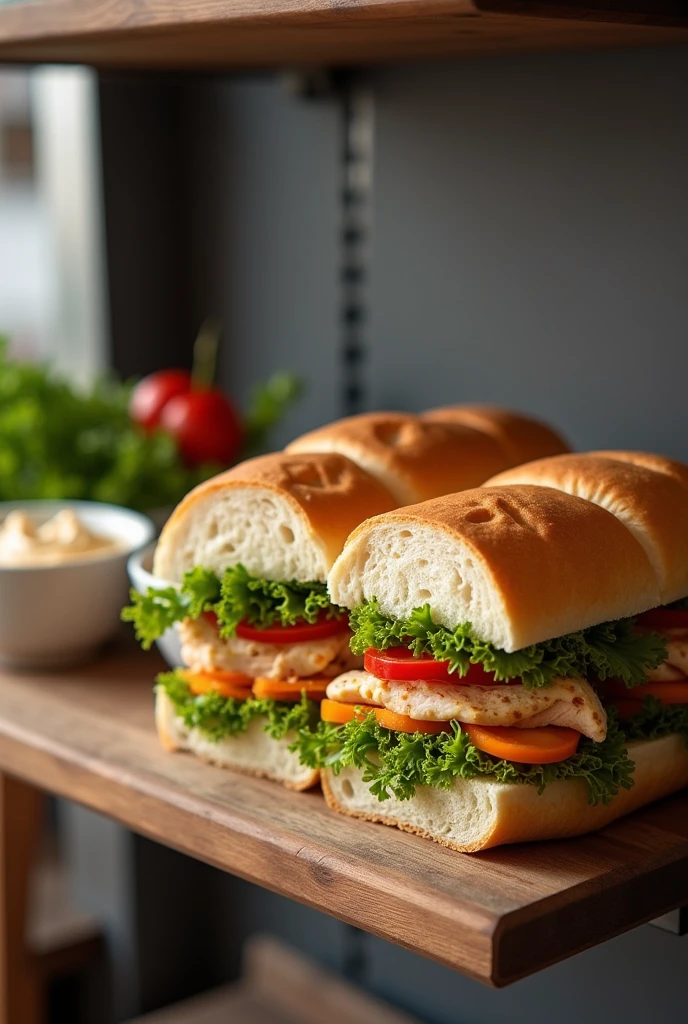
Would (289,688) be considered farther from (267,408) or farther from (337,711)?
(267,408)

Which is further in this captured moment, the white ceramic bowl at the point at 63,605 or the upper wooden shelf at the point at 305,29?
the white ceramic bowl at the point at 63,605

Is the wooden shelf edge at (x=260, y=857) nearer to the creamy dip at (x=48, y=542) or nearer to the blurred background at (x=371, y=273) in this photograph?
the creamy dip at (x=48, y=542)

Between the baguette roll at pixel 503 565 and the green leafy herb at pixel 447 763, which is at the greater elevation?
the baguette roll at pixel 503 565

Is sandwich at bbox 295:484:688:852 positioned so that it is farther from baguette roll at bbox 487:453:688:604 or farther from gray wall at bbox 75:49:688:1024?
gray wall at bbox 75:49:688:1024

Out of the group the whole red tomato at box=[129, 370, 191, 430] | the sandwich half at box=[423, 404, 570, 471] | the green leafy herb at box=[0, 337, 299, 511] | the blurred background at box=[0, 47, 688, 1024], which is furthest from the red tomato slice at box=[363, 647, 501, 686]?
the whole red tomato at box=[129, 370, 191, 430]

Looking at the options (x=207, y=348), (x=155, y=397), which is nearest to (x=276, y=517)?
(x=155, y=397)

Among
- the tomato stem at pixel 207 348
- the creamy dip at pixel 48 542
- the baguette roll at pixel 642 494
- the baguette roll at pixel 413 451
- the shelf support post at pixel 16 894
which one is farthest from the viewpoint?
the tomato stem at pixel 207 348

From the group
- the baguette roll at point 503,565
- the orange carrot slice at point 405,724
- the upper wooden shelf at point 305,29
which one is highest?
the upper wooden shelf at point 305,29

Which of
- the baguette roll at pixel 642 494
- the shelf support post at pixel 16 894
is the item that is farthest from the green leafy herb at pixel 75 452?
the baguette roll at pixel 642 494
